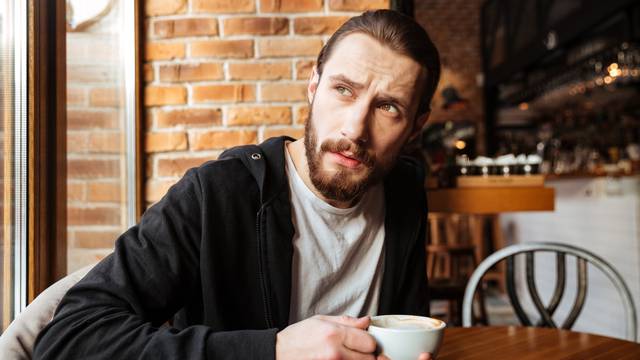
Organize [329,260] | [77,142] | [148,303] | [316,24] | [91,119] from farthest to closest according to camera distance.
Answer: [316,24], [91,119], [77,142], [329,260], [148,303]

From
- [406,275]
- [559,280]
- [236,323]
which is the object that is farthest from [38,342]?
[559,280]

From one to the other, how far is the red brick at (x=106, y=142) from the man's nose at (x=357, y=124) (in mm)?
850

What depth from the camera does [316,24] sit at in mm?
2004

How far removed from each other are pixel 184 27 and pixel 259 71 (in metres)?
0.30

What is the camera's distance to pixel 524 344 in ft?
3.96

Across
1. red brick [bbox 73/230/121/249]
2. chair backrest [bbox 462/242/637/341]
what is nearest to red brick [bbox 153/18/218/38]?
red brick [bbox 73/230/121/249]

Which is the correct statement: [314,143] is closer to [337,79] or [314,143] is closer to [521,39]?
[337,79]

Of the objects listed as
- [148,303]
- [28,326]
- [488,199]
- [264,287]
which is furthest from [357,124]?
[488,199]

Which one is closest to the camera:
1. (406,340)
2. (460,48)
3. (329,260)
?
(406,340)

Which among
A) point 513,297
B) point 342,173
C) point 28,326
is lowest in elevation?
point 513,297

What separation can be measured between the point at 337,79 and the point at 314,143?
14cm

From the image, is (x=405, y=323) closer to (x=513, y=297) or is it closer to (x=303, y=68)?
(x=513, y=297)

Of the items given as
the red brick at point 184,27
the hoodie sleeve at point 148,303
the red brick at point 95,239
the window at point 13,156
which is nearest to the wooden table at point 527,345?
the hoodie sleeve at point 148,303

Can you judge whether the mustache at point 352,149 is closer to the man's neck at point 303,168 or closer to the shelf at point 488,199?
the man's neck at point 303,168
